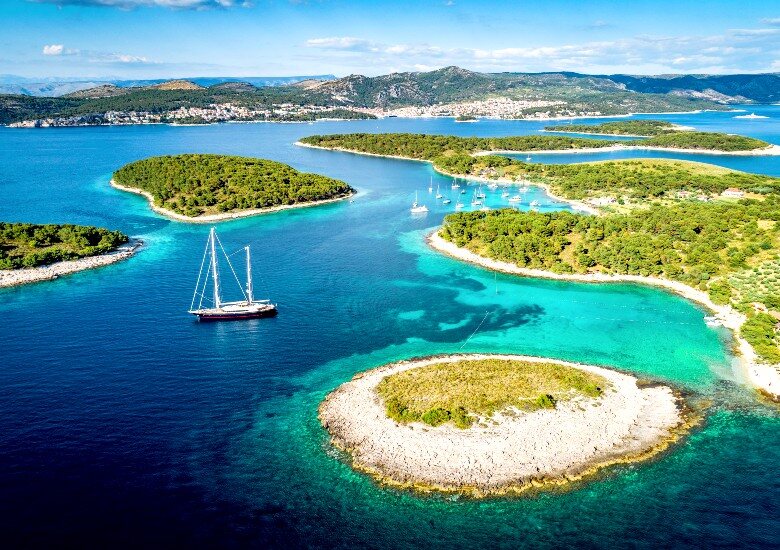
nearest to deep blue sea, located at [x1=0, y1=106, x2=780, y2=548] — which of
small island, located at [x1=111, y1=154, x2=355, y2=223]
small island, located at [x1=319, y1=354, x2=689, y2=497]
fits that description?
small island, located at [x1=319, y1=354, x2=689, y2=497]

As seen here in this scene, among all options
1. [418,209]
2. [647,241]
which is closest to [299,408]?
[647,241]

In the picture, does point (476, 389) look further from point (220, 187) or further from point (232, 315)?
point (220, 187)

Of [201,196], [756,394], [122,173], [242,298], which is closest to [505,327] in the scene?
[756,394]

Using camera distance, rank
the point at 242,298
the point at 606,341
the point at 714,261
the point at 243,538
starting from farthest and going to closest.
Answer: the point at 714,261 → the point at 242,298 → the point at 606,341 → the point at 243,538

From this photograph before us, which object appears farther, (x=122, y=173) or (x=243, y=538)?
(x=122, y=173)

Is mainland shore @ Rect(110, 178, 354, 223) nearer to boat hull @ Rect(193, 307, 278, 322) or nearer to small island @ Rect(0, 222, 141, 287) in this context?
small island @ Rect(0, 222, 141, 287)

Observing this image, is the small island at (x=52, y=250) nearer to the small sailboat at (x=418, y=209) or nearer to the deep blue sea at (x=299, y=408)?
the deep blue sea at (x=299, y=408)

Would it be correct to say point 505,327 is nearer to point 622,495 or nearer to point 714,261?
point 622,495
